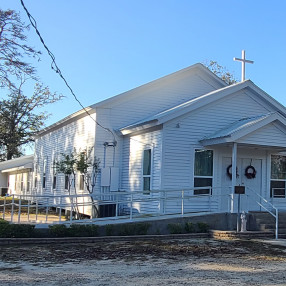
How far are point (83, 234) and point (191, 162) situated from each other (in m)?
5.08

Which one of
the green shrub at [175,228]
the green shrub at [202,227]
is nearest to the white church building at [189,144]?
the green shrub at [175,228]

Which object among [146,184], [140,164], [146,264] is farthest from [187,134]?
[146,264]

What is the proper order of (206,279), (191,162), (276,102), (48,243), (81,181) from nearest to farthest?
(206,279), (48,243), (191,162), (276,102), (81,181)

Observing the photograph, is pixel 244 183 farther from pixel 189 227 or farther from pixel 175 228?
pixel 175 228

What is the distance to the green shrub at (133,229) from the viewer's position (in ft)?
42.9

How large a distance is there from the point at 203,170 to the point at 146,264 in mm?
7560

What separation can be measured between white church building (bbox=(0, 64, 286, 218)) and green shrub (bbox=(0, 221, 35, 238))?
3806mm

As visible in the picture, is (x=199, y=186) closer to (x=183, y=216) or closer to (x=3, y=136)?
(x=183, y=216)

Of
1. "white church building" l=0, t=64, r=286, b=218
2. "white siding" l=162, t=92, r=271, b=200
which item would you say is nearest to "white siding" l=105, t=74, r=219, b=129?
"white church building" l=0, t=64, r=286, b=218

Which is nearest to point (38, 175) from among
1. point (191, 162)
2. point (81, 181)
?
point (81, 181)

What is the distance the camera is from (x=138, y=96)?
18.5 metres

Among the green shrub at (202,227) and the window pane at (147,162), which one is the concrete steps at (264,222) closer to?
the green shrub at (202,227)

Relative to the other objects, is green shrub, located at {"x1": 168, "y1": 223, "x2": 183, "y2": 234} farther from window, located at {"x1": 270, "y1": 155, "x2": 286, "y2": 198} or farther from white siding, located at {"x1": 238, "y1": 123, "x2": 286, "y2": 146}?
window, located at {"x1": 270, "y1": 155, "x2": 286, "y2": 198}

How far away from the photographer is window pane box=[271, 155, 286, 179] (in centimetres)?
1684
